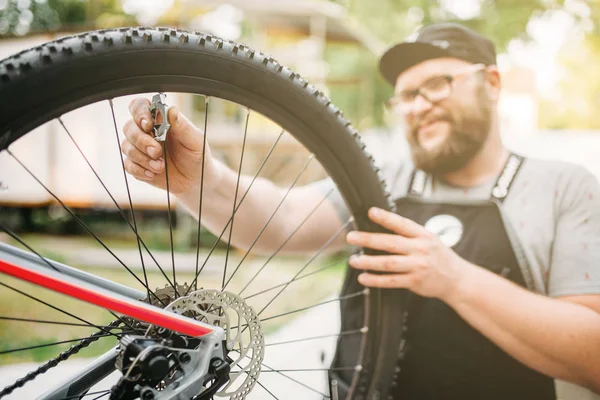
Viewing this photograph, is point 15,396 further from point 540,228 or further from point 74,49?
point 540,228

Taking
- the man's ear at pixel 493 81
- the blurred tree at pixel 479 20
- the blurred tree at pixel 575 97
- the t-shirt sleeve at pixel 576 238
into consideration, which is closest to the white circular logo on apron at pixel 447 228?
the t-shirt sleeve at pixel 576 238

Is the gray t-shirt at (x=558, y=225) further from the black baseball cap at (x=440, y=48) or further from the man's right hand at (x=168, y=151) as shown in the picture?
the man's right hand at (x=168, y=151)

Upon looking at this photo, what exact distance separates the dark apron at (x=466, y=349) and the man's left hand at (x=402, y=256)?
25 centimetres

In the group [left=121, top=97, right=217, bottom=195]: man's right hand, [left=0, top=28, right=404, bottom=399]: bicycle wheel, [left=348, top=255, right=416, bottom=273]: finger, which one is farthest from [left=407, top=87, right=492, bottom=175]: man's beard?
[left=121, top=97, right=217, bottom=195]: man's right hand

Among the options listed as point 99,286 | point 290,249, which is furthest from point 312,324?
point 99,286

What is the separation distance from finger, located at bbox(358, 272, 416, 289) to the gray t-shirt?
0.45 m

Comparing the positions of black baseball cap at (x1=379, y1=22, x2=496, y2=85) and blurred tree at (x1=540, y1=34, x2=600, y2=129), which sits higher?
blurred tree at (x1=540, y1=34, x2=600, y2=129)

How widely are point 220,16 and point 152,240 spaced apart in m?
4.43

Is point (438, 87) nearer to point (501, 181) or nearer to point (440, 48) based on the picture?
point (440, 48)

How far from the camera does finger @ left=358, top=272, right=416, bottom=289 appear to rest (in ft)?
3.70

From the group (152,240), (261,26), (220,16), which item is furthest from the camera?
(220,16)

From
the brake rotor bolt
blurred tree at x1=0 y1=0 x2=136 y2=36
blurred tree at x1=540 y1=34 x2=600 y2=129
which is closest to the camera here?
the brake rotor bolt

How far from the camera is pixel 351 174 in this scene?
1095 mm

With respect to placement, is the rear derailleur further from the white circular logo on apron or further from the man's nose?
the man's nose
